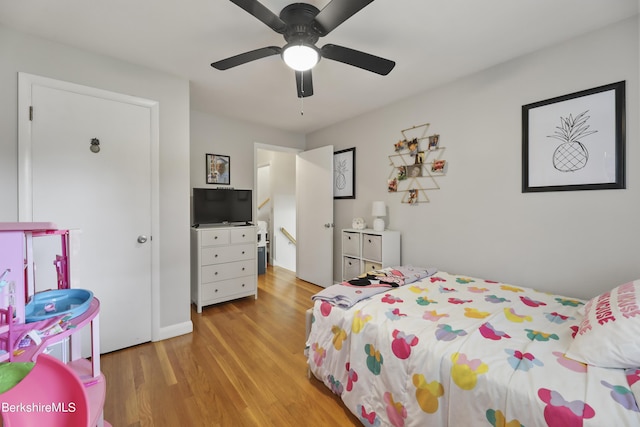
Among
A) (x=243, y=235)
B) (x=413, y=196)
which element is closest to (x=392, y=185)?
(x=413, y=196)

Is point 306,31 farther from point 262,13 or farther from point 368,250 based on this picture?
point 368,250

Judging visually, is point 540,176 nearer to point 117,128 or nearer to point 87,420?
point 87,420

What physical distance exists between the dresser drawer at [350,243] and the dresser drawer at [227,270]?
1.17 meters

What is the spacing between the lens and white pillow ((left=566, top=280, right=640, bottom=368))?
0.96 metres

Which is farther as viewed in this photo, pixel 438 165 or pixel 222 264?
pixel 222 264

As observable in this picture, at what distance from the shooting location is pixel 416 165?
282 cm

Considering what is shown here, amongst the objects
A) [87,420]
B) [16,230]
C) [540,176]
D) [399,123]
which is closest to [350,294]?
[87,420]

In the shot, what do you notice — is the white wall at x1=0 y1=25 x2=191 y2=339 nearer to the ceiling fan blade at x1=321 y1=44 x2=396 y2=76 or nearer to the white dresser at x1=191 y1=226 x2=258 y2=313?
the white dresser at x1=191 y1=226 x2=258 y2=313

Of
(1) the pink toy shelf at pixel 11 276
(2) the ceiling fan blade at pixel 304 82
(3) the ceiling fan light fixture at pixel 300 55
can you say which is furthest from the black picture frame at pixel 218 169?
(1) the pink toy shelf at pixel 11 276

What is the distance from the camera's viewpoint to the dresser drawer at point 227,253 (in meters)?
2.96

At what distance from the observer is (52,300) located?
3.11ft

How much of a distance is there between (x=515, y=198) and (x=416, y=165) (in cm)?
96

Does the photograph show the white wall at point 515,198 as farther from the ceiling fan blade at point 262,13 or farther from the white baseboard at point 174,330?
the white baseboard at point 174,330

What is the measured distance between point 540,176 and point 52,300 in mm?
2951
